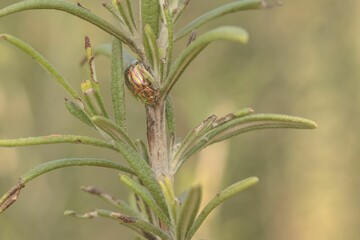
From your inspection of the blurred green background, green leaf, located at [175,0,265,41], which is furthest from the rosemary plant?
the blurred green background

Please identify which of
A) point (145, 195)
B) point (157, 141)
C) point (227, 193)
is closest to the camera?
point (227, 193)

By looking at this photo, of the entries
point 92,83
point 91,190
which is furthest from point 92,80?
point 91,190

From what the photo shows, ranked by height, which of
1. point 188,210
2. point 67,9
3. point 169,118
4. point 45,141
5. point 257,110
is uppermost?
point 257,110

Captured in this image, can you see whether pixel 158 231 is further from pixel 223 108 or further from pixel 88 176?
pixel 88 176

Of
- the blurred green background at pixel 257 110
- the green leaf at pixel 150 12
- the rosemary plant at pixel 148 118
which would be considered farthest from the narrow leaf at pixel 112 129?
the blurred green background at pixel 257 110

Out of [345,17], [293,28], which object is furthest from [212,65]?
[345,17]

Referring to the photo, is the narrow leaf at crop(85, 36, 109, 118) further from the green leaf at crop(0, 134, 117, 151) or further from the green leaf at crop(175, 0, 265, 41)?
the green leaf at crop(175, 0, 265, 41)

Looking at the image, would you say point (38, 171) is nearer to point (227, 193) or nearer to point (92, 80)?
point (92, 80)
